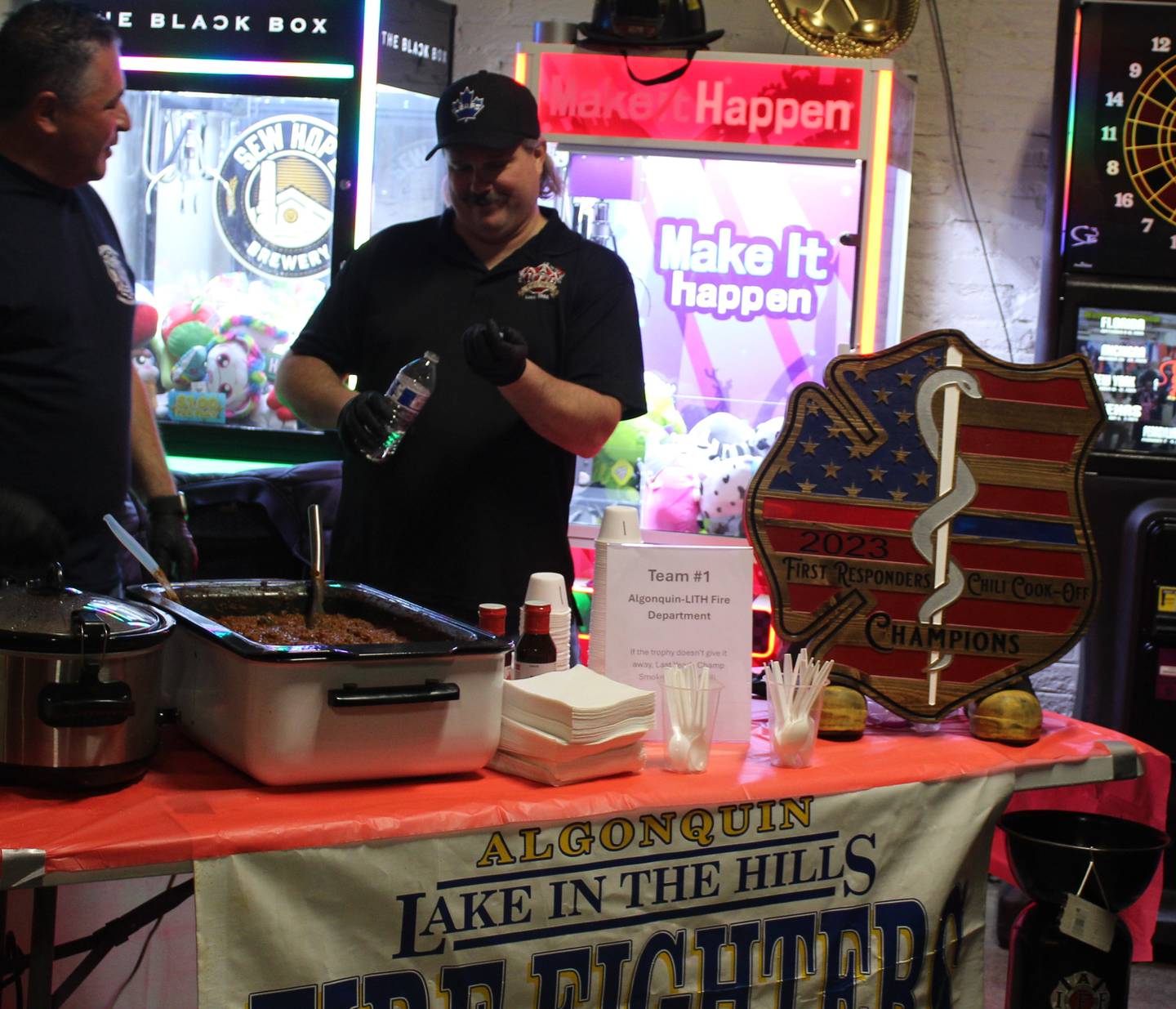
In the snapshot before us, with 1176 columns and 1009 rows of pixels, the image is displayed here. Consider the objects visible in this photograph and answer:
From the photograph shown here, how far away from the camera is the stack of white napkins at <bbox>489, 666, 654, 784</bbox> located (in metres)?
1.73

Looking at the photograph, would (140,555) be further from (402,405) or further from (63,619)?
(402,405)

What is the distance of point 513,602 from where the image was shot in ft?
7.88

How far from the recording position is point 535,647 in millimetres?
1909

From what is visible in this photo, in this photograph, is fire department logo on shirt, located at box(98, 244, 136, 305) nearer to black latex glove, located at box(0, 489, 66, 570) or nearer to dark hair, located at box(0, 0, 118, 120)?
dark hair, located at box(0, 0, 118, 120)

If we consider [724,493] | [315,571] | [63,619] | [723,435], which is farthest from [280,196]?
[63,619]

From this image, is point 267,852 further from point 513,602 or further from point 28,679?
point 513,602

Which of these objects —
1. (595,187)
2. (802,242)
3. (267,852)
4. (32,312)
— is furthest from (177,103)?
(267,852)

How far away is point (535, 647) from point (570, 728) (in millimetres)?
211

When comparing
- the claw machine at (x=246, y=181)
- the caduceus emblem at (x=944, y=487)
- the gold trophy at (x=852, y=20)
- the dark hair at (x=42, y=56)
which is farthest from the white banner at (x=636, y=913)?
the claw machine at (x=246, y=181)

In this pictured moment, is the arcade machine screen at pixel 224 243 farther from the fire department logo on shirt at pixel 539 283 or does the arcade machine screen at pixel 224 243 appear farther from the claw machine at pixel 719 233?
the fire department logo on shirt at pixel 539 283

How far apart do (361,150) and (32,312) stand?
2.22 metres

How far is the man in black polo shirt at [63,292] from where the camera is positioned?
7.44 ft

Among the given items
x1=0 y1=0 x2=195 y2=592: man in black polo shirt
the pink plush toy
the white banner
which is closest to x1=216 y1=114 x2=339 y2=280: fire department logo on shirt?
the pink plush toy

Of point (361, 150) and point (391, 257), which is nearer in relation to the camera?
point (391, 257)
